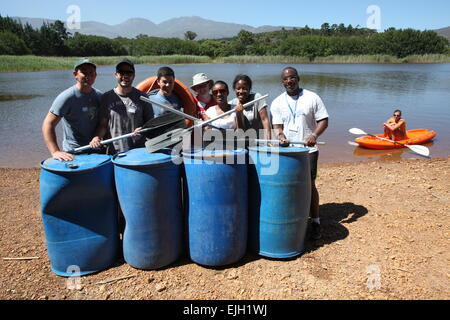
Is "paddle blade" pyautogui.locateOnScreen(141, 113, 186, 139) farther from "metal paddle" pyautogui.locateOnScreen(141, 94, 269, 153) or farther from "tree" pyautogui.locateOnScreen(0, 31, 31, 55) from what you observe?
"tree" pyautogui.locateOnScreen(0, 31, 31, 55)

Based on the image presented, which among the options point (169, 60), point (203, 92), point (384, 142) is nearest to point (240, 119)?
point (203, 92)

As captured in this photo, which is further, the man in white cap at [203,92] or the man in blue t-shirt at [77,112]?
the man in white cap at [203,92]

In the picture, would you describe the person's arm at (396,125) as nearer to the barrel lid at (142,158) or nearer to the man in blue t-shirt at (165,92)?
the man in blue t-shirt at (165,92)

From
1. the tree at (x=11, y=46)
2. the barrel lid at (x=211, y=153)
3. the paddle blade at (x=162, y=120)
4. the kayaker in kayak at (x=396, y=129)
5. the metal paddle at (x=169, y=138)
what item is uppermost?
the tree at (x=11, y=46)

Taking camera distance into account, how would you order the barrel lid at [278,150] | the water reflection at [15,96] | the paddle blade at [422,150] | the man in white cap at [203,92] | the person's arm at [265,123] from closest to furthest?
the barrel lid at [278,150], the person's arm at [265,123], the man in white cap at [203,92], the paddle blade at [422,150], the water reflection at [15,96]

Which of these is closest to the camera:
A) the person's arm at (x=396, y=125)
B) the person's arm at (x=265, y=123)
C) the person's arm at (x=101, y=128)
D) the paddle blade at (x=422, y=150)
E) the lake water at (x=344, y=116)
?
the person's arm at (x=101, y=128)

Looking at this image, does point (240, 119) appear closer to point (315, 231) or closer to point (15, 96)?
point (315, 231)

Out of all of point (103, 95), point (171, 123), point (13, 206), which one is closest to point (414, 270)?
point (171, 123)

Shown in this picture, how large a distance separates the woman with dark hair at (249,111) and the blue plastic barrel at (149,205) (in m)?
0.91

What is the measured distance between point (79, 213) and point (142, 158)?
2.35ft

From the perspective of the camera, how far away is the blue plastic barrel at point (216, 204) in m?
3.08

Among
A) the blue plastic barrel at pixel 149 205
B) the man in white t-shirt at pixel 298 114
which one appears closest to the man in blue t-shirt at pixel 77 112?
the blue plastic barrel at pixel 149 205

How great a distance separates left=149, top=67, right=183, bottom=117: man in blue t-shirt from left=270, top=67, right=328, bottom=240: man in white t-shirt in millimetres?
1126

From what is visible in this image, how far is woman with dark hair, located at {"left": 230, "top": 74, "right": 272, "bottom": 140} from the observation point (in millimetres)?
3602
